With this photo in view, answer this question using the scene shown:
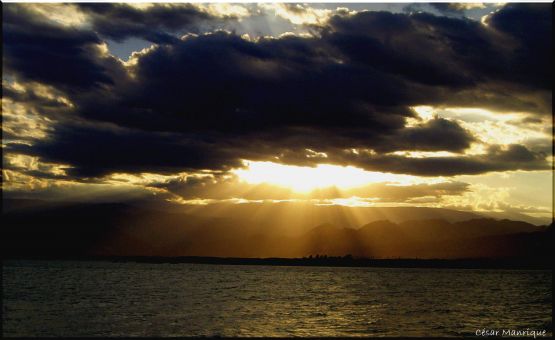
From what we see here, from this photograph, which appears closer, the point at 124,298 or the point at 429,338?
the point at 429,338

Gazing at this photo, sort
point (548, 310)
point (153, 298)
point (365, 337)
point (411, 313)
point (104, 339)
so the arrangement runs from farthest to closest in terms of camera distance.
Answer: point (153, 298) < point (548, 310) < point (411, 313) < point (365, 337) < point (104, 339)

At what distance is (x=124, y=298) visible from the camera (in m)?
93.2

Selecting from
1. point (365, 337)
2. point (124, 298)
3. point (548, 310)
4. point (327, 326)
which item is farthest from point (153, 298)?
point (548, 310)

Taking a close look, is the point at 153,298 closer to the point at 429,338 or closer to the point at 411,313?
the point at 411,313

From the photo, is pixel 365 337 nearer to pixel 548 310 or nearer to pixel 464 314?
pixel 464 314

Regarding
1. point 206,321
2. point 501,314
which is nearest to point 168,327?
point 206,321

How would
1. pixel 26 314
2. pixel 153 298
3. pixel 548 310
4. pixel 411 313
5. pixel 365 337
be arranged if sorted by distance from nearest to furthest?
pixel 365 337 < pixel 26 314 < pixel 411 313 < pixel 548 310 < pixel 153 298

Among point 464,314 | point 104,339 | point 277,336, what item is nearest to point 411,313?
point 464,314

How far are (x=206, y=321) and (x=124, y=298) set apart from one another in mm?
36654

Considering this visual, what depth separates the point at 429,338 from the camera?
51625 millimetres

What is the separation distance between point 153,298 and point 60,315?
89.3 ft

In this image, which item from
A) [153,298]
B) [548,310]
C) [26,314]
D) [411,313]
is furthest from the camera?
[153,298]

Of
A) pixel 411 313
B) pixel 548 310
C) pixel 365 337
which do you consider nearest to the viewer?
pixel 365 337

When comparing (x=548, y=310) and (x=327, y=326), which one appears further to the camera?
(x=548, y=310)
